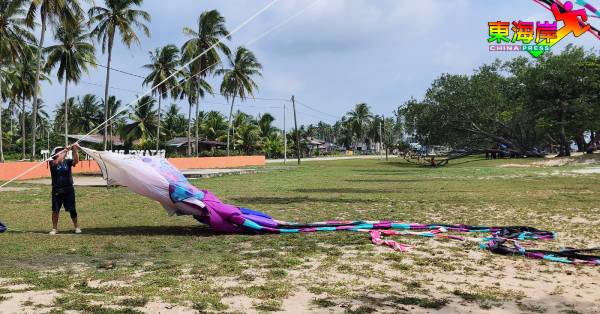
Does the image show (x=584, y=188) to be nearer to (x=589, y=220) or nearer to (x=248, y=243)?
(x=589, y=220)

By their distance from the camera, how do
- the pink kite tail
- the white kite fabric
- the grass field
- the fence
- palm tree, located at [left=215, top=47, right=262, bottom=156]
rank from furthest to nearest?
palm tree, located at [left=215, top=47, right=262, bottom=156], the fence, the white kite fabric, the pink kite tail, the grass field

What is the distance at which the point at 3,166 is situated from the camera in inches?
1000

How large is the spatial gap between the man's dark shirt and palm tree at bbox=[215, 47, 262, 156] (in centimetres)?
4348

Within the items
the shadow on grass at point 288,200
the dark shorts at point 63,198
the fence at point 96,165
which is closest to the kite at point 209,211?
the dark shorts at point 63,198

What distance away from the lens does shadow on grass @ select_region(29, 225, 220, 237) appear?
9.00 m

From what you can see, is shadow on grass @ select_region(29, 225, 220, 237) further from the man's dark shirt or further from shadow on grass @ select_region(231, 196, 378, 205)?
shadow on grass @ select_region(231, 196, 378, 205)

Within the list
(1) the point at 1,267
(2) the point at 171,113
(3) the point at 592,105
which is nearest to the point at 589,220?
(1) the point at 1,267

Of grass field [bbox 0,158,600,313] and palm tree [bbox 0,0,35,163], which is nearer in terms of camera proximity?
grass field [bbox 0,158,600,313]

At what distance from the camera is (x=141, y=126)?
180 feet

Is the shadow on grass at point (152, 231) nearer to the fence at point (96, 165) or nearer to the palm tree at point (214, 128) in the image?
the fence at point (96, 165)

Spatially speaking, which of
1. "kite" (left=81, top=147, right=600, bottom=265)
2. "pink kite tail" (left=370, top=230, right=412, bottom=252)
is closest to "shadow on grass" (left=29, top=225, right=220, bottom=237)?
"kite" (left=81, top=147, right=600, bottom=265)

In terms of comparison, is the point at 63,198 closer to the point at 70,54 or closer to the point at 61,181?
the point at 61,181

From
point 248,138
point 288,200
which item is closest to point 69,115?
point 248,138

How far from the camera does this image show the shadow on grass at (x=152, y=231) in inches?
354
